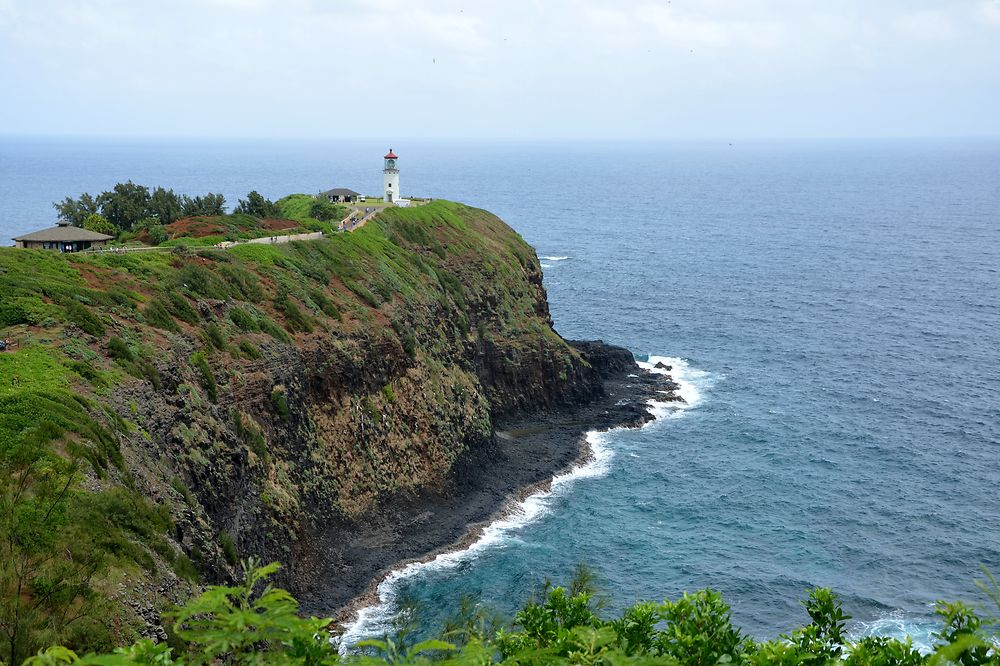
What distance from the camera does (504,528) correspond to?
58344 millimetres

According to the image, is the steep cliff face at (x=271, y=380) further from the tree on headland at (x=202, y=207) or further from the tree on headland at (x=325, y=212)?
the tree on headland at (x=202, y=207)

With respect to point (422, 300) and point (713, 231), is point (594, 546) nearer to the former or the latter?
point (422, 300)

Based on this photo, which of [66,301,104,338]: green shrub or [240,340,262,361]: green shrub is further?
[240,340,262,361]: green shrub

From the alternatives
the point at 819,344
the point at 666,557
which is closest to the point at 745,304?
the point at 819,344

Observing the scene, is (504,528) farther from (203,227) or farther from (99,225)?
(99,225)

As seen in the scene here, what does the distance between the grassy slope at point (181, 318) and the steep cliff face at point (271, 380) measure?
0.15 metres

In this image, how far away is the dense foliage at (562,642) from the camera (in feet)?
47.2

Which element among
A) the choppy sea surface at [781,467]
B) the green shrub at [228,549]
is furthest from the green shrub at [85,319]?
the choppy sea surface at [781,467]

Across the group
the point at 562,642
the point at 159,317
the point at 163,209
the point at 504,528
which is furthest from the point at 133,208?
the point at 562,642

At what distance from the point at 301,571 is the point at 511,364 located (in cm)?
3251

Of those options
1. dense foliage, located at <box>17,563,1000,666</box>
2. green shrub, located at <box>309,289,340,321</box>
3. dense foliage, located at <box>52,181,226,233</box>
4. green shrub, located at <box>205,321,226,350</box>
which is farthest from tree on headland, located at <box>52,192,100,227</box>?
dense foliage, located at <box>17,563,1000,666</box>

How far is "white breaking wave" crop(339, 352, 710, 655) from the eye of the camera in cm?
4625

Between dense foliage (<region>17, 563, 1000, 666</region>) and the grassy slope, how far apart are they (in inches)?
469

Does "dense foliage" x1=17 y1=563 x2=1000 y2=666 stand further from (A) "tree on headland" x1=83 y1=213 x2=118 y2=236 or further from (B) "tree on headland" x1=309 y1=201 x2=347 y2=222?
(B) "tree on headland" x1=309 y1=201 x2=347 y2=222
